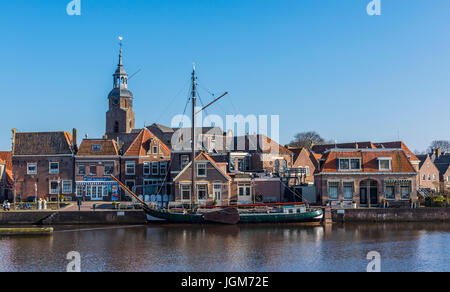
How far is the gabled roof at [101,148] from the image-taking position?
2547 inches

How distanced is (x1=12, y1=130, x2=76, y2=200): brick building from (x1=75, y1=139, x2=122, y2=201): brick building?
1.39m

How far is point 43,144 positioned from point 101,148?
823 cm

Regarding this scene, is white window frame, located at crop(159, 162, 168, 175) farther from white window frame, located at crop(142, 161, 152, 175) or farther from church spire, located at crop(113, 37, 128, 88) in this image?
church spire, located at crop(113, 37, 128, 88)

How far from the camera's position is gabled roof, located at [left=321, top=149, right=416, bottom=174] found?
5644 cm

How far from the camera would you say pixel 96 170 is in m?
64.4

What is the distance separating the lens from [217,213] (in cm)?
4969

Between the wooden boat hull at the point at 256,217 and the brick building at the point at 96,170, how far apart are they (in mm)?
14517

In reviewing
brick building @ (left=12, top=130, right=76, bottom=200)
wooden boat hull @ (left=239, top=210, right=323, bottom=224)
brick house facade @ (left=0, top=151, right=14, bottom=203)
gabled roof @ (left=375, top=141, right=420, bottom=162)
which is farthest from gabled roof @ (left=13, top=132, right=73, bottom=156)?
gabled roof @ (left=375, top=141, right=420, bottom=162)

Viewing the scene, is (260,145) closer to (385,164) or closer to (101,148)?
(385,164)

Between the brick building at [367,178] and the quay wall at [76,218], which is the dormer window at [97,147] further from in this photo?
the brick building at [367,178]

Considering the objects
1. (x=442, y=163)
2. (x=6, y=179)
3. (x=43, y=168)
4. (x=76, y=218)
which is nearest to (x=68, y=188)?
(x=43, y=168)

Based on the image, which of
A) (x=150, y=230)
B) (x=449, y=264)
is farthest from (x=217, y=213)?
(x=449, y=264)

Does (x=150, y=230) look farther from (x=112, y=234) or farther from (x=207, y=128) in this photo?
(x=207, y=128)

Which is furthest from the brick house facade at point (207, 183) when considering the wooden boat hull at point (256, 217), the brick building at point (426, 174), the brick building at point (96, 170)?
the brick building at point (426, 174)
